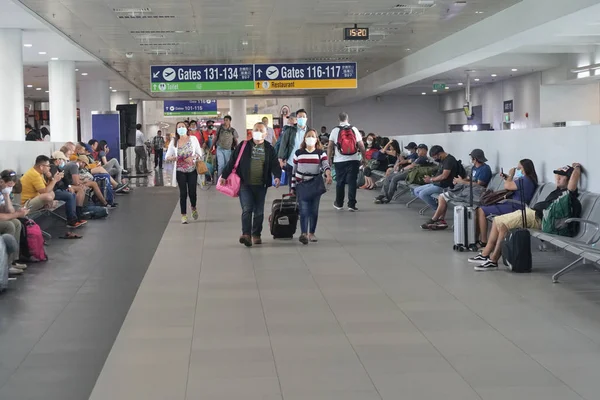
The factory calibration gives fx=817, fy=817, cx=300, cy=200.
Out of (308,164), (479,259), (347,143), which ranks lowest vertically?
(479,259)

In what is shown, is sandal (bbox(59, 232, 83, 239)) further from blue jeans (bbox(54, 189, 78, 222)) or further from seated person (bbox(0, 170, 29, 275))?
seated person (bbox(0, 170, 29, 275))

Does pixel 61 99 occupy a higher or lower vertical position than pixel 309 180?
higher

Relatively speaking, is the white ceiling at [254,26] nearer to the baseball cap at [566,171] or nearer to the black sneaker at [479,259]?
the baseball cap at [566,171]

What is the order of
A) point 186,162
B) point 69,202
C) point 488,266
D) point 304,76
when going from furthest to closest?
1. point 304,76
2. point 69,202
3. point 186,162
4. point 488,266

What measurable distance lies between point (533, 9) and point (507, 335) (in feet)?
32.0

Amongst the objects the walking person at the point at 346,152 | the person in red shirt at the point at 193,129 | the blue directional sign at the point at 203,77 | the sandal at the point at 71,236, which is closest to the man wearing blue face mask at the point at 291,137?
the walking person at the point at 346,152

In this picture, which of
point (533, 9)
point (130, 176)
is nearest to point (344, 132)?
point (533, 9)

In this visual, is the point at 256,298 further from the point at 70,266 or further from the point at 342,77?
the point at 342,77

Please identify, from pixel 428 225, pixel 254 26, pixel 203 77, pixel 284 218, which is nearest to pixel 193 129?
pixel 203 77

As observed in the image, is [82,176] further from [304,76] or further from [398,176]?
[304,76]

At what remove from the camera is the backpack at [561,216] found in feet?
28.3

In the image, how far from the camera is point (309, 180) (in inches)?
429

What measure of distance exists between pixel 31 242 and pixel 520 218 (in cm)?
572

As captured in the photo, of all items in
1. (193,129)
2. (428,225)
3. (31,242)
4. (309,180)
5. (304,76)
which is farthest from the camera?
(304,76)
